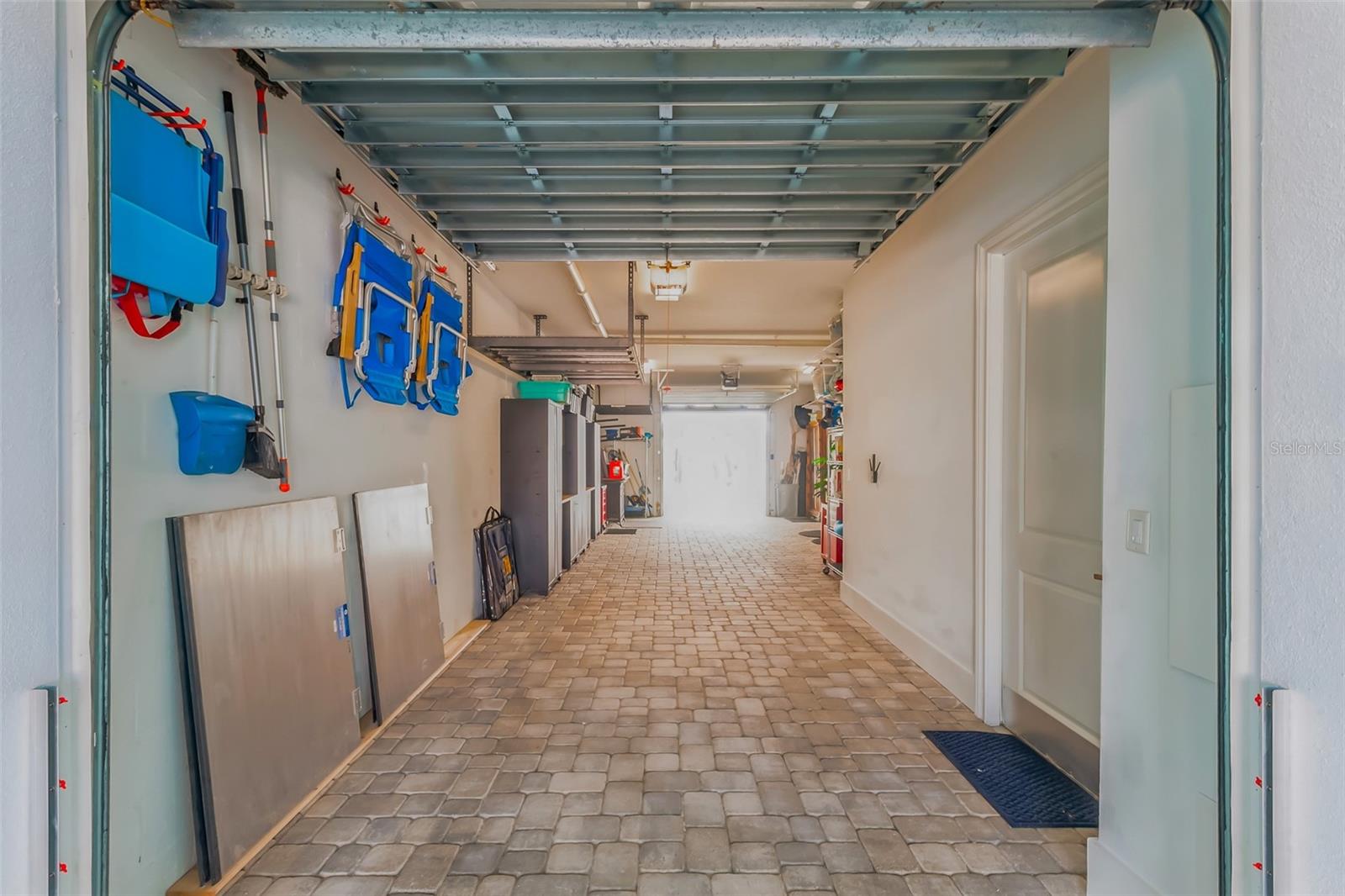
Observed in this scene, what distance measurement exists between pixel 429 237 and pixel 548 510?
2.59 m

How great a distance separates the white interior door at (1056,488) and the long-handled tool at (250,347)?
300 cm

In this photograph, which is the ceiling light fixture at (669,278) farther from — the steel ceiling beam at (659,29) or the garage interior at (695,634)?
the steel ceiling beam at (659,29)

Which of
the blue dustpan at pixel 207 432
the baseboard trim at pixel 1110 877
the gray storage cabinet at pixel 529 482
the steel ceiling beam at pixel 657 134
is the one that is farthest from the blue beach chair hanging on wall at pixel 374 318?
the baseboard trim at pixel 1110 877

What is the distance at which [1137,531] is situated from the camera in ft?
5.02

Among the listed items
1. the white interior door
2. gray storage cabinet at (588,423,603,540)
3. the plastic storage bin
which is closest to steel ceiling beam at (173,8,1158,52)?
the white interior door

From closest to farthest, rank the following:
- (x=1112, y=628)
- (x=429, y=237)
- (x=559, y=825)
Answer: (x=1112, y=628)
(x=559, y=825)
(x=429, y=237)

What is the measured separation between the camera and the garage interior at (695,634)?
1.43m

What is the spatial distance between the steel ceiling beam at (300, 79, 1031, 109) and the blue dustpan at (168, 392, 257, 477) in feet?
4.11

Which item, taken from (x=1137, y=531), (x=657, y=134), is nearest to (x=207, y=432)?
(x=657, y=134)

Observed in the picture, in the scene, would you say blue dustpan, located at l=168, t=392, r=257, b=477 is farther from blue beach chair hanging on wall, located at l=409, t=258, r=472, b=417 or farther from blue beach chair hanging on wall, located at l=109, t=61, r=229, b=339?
blue beach chair hanging on wall, located at l=409, t=258, r=472, b=417

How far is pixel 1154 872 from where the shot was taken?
1.46 m

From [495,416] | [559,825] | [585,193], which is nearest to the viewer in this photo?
[559,825]
